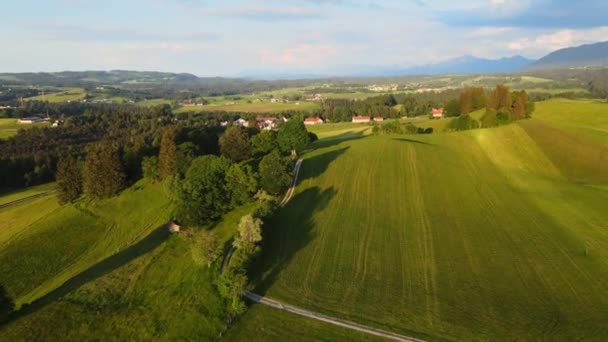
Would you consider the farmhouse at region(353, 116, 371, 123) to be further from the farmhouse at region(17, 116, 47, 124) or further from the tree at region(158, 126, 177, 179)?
the farmhouse at region(17, 116, 47, 124)

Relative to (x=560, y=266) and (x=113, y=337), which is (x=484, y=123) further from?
(x=113, y=337)

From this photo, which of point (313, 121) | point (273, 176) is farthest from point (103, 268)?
point (313, 121)

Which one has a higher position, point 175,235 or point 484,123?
point 484,123

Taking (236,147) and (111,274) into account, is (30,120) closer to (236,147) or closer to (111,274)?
(236,147)

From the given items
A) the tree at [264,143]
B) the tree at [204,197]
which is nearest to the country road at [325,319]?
the tree at [204,197]

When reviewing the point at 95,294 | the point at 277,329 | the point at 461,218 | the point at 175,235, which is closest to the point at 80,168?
the point at 175,235

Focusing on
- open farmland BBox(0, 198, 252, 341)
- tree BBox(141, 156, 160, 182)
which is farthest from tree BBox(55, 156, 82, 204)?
open farmland BBox(0, 198, 252, 341)
